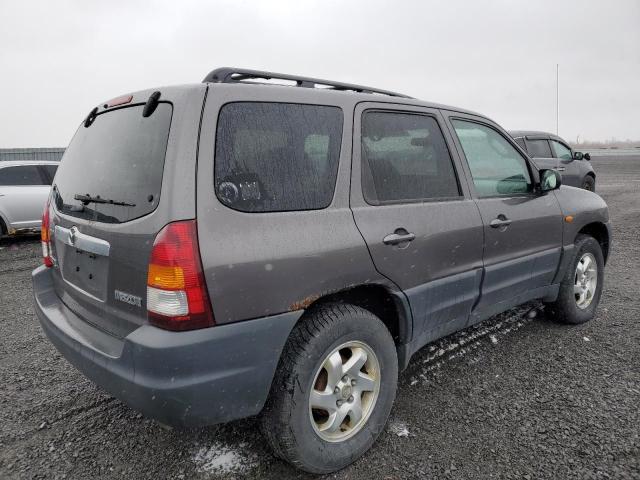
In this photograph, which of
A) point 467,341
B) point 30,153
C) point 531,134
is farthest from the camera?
point 30,153

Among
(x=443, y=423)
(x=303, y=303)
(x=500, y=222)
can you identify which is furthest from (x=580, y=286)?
(x=303, y=303)

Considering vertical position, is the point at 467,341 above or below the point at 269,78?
below

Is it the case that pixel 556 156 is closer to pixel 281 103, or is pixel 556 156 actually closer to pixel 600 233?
pixel 600 233

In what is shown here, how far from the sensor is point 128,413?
2.72 metres

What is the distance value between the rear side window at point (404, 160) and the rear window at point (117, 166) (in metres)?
1.01

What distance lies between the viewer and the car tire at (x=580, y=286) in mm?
3760

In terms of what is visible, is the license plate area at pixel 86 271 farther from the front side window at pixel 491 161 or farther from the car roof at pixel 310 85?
the front side window at pixel 491 161

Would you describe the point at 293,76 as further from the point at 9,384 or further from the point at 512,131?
the point at 512,131

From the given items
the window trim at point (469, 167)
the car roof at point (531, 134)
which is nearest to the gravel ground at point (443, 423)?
the window trim at point (469, 167)

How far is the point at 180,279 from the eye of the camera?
1728 mm

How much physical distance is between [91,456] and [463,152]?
274 centimetres

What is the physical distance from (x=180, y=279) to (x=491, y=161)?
2.38 meters

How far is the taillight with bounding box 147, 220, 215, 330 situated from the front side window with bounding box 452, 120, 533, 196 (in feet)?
6.44

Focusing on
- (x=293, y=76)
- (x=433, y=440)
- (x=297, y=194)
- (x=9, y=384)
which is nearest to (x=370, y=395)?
(x=433, y=440)
